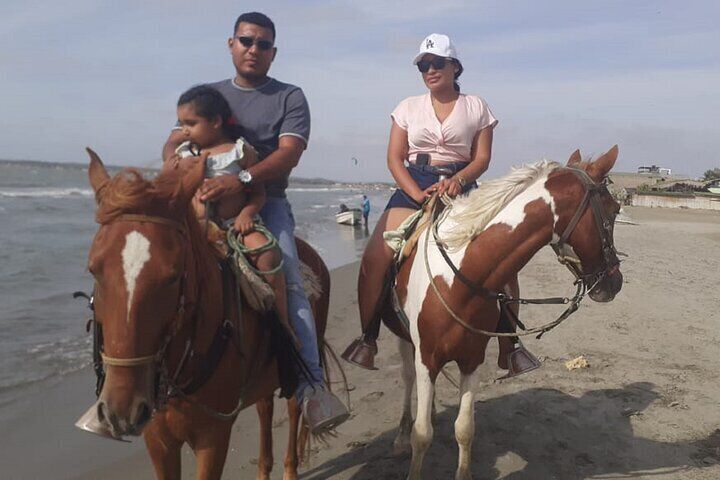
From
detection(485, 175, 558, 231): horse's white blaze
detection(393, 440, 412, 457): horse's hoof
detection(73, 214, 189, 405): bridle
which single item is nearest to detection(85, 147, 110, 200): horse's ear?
detection(73, 214, 189, 405): bridle

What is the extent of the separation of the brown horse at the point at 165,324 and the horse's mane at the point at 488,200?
1520 mm

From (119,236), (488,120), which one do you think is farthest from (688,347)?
(119,236)

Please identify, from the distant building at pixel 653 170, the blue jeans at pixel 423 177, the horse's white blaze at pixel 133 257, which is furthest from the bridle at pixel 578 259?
the distant building at pixel 653 170

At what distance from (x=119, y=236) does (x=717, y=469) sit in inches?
183

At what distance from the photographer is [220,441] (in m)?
2.88

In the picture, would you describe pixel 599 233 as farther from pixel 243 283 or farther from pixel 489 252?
pixel 243 283

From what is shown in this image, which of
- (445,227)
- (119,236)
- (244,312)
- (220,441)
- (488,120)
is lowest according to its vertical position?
(220,441)

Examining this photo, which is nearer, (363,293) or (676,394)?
(363,293)

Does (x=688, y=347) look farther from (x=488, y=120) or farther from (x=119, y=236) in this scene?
(x=119, y=236)

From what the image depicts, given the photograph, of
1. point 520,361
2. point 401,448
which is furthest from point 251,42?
point 401,448

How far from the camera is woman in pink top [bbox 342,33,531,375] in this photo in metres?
4.49

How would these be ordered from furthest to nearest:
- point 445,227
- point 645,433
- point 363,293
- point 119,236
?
point 645,433 < point 363,293 < point 445,227 < point 119,236

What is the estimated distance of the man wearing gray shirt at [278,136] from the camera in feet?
10.8

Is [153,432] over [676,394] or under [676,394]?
over
